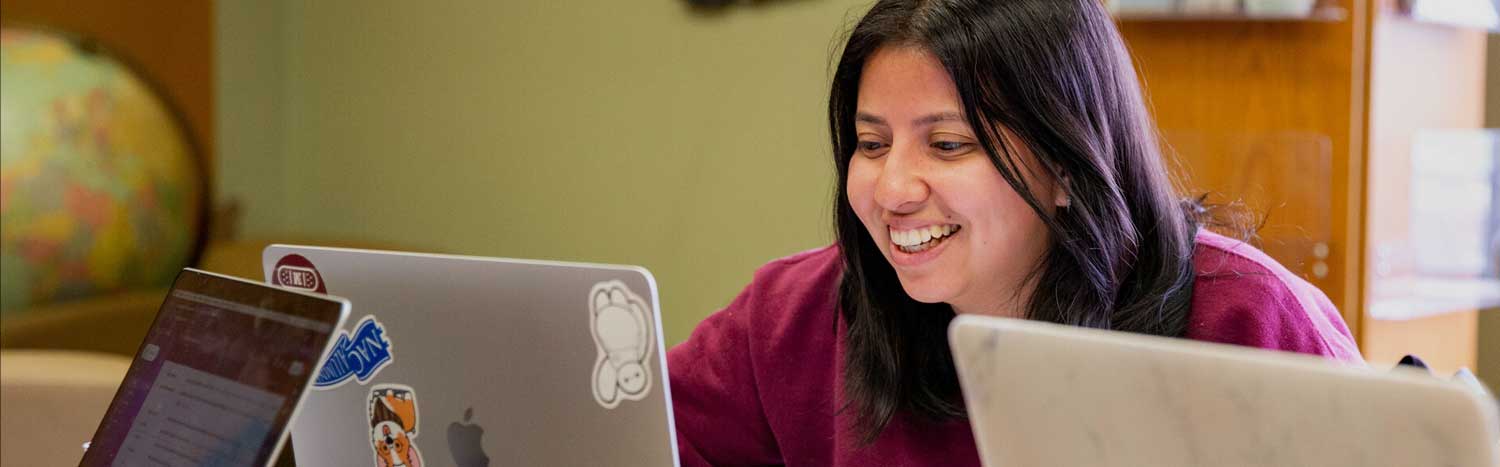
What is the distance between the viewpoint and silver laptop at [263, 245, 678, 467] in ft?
3.01

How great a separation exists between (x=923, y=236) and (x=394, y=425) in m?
0.44

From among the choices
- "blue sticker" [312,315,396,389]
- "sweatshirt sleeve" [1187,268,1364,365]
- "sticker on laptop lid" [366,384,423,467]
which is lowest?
"sticker on laptop lid" [366,384,423,467]

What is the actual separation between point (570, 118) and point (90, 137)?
1.03m

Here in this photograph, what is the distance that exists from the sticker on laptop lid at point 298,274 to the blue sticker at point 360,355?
0.04 meters

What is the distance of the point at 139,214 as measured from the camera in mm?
2467

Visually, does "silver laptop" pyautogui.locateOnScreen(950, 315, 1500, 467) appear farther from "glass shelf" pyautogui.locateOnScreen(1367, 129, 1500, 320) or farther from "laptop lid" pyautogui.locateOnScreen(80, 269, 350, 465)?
"glass shelf" pyautogui.locateOnScreen(1367, 129, 1500, 320)

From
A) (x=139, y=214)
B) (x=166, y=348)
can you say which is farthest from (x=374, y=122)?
(x=166, y=348)

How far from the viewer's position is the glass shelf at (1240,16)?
2318 mm

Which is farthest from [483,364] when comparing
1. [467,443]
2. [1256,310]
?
[1256,310]

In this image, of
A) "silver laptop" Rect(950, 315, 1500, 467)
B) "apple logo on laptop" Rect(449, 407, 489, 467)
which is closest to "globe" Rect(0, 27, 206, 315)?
"apple logo on laptop" Rect(449, 407, 489, 467)

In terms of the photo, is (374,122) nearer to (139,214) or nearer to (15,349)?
(139,214)

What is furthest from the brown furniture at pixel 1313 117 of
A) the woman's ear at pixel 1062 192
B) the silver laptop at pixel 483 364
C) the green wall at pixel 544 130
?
the silver laptop at pixel 483 364

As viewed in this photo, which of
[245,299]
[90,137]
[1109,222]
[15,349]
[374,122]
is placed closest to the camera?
[245,299]

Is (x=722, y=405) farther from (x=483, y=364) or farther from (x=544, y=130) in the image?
(x=544, y=130)
